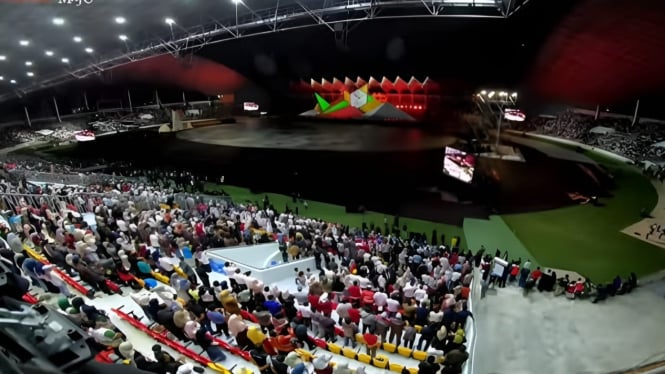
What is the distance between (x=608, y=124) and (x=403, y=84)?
13.5m

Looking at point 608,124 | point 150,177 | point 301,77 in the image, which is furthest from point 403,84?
point 150,177

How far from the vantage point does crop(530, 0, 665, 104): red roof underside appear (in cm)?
1054

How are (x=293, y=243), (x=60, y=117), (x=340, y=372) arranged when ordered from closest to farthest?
1. (x=340, y=372)
2. (x=293, y=243)
3. (x=60, y=117)

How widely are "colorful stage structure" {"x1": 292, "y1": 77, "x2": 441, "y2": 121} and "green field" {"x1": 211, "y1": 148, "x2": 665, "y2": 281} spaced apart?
38.7 ft

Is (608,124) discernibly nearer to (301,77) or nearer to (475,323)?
(475,323)

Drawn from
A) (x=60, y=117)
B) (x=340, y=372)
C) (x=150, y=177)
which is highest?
(x=60, y=117)

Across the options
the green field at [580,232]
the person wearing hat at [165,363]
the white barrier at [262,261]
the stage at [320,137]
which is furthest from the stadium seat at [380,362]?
the stage at [320,137]

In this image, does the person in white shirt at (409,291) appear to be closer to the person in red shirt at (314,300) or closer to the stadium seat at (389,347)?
the stadium seat at (389,347)

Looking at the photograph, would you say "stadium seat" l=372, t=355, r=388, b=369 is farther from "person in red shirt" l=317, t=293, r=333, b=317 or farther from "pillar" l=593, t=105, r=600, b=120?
"pillar" l=593, t=105, r=600, b=120

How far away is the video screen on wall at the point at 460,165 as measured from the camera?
17.9m

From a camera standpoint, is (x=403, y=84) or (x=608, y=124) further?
(x=403, y=84)

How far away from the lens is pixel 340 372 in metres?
4.91

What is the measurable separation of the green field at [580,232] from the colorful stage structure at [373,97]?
1179cm

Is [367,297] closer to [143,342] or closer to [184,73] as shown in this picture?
[143,342]
